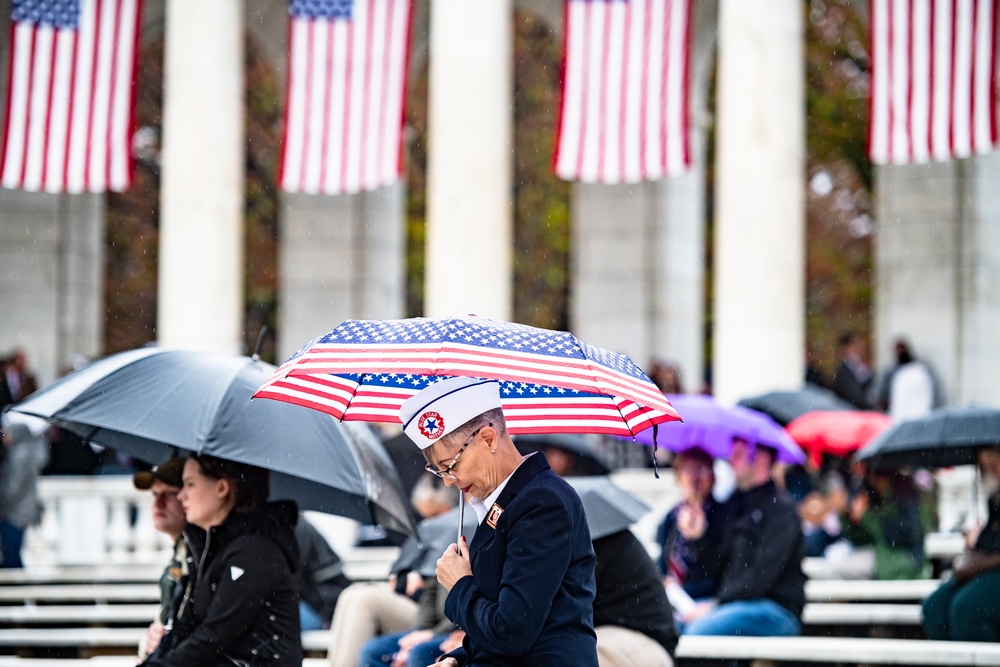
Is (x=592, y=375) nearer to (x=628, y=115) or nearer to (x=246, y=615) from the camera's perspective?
(x=246, y=615)

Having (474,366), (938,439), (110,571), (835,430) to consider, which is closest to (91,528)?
(110,571)

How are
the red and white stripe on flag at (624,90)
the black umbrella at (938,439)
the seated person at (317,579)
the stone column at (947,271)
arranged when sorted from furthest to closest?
1. the stone column at (947,271)
2. the red and white stripe on flag at (624,90)
3. the black umbrella at (938,439)
4. the seated person at (317,579)

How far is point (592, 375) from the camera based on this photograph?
6.54m

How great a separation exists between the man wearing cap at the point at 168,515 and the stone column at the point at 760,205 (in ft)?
48.3

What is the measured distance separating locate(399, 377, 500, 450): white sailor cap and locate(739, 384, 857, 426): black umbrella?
42.1 feet

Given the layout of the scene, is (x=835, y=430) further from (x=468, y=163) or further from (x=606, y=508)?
(x=468, y=163)

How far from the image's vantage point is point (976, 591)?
461 inches

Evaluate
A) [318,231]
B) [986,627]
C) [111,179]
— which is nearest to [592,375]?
[986,627]

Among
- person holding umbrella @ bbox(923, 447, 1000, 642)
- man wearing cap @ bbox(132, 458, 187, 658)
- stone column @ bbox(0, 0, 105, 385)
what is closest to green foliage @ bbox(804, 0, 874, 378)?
stone column @ bbox(0, 0, 105, 385)

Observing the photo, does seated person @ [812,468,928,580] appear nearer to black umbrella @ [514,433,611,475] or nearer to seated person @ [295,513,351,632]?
black umbrella @ [514,433,611,475]

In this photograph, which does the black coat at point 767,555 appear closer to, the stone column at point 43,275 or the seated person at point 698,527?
the seated person at point 698,527

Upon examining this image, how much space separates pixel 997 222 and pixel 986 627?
1534cm

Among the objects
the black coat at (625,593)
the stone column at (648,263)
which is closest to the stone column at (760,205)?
the stone column at (648,263)

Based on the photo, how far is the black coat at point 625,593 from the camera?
8969 millimetres
